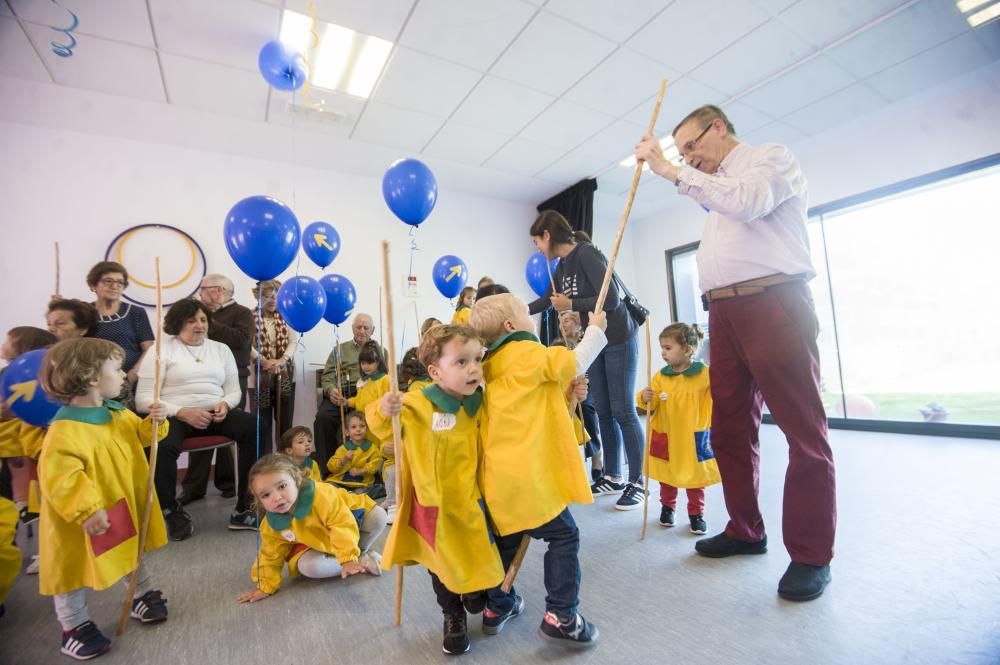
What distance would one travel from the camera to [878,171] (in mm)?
3891

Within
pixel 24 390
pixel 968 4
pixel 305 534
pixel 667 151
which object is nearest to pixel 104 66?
pixel 24 390

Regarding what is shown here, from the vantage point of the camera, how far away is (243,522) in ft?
7.54

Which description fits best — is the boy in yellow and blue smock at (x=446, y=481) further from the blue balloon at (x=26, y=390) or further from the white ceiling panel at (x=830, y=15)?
the white ceiling panel at (x=830, y=15)

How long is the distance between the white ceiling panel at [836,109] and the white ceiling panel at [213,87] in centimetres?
410

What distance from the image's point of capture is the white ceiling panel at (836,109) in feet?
11.5

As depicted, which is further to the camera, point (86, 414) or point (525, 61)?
point (525, 61)

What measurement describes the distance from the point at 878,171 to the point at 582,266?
3.44 m

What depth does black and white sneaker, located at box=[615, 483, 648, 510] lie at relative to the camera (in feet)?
7.25

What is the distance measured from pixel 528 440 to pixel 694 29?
9.26 ft

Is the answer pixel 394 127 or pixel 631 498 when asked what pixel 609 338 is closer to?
pixel 631 498

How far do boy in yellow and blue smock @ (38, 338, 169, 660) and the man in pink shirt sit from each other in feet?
5.90

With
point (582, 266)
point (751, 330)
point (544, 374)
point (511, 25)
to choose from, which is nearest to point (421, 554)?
point (544, 374)

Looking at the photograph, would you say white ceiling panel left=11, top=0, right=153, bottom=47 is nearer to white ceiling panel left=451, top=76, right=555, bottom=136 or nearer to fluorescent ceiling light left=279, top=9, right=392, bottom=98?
fluorescent ceiling light left=279, top=9, right=392, bottom=98

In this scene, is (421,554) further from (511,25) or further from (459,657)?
(511,25)
